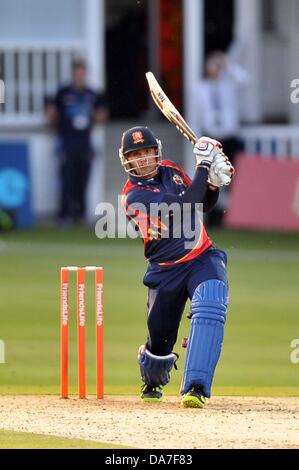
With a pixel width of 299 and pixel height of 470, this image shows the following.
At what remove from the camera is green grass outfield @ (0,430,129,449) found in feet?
30.2


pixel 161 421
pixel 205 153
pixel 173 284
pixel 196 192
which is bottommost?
pixel 161 421

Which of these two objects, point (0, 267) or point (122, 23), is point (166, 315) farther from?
point (122, 23)

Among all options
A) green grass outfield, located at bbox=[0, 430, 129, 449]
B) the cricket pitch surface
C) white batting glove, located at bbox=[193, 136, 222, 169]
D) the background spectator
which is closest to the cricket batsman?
white batting glove, located at bbox=[193, 136, 222, 169]

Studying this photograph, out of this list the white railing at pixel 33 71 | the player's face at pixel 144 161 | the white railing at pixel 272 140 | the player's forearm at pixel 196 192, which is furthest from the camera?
the white railing at pixel 33 71

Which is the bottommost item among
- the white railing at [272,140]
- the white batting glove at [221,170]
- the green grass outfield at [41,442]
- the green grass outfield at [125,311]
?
the green grass outfield at [125,311]

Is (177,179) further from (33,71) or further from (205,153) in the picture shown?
(33,71)

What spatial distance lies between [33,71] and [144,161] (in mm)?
15479

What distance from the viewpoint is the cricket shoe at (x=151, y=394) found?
1116 cm

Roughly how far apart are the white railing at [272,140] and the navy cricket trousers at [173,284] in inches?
521

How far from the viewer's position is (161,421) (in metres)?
9.97

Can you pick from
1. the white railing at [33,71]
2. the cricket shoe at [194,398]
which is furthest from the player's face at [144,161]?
the white railing at [33,71]

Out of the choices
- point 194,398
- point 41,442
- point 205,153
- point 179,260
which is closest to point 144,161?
point 205,153

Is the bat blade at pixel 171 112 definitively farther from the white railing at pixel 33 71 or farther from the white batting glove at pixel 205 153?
the white railing at pixel 33 71

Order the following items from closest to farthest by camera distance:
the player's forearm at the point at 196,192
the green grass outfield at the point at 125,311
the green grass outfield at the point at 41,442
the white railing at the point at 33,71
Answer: the green grass outfield at the point at 41,442 < the player's forearm at the point at 196,192 < the green grass outfield at the point at 125,311 < the white railing at the point at 33,71
